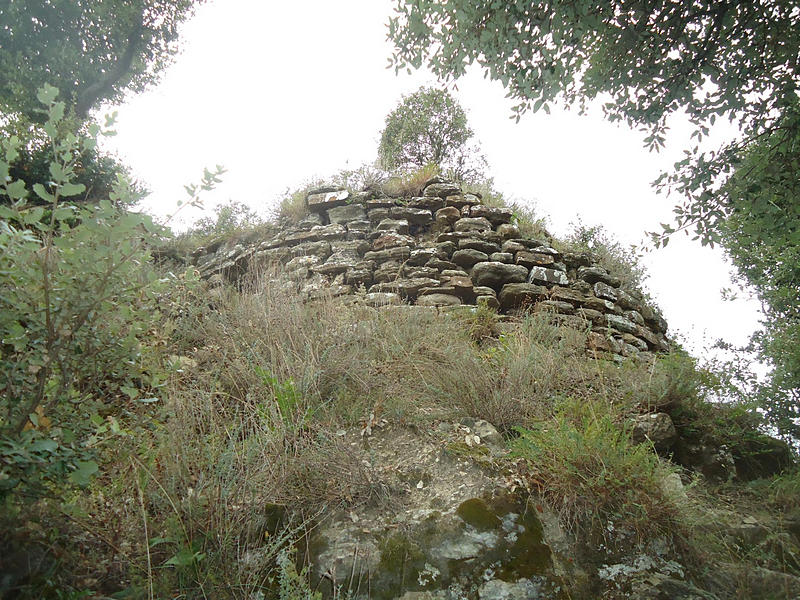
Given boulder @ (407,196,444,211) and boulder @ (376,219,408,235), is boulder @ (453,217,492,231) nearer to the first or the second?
boulder @ (407,196,444,211)

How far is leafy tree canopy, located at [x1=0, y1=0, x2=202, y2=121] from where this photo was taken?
10.0m

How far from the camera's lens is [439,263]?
6.27 metres

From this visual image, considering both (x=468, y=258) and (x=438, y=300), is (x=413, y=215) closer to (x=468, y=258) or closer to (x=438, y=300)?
(x=468, y=258)

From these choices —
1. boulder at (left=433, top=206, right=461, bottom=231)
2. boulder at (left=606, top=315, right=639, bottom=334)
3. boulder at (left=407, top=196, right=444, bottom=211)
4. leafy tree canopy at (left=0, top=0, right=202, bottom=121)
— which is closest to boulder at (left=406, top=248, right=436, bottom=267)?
boulder at (left=433, top=206, right=461, bottom=231)

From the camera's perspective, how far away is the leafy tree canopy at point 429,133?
11.1 metres

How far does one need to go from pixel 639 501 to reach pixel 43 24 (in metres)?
15.5

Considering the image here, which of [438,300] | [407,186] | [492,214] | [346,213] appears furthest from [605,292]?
[346,213]

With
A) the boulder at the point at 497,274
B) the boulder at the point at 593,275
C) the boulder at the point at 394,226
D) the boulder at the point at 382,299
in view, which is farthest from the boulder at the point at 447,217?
the boulder at the point at 593,275

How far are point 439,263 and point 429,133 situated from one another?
6.28 metres

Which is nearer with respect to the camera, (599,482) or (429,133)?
(599,482)

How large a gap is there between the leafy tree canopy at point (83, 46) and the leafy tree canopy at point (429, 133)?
719cm

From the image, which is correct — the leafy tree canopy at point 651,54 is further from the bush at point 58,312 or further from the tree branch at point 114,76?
the tree branch at point 114,76

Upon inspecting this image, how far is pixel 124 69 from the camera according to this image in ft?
38.3

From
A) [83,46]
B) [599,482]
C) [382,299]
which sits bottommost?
[599,482]
